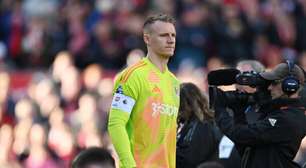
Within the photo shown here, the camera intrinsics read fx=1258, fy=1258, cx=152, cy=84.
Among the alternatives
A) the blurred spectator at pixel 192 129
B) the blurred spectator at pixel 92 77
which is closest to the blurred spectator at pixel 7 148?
the blurred spectator at pixel 92 77

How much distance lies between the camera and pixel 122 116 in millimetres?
9516

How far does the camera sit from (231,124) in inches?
396

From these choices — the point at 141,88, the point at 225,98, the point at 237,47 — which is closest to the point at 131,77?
the point at 141,88

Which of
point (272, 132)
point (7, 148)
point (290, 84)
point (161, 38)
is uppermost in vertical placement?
point (161, 38)

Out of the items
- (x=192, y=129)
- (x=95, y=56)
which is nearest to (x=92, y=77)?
(x=95, y=56)

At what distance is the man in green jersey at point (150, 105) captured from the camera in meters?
9.57

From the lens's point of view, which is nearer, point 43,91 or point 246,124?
point 246,124

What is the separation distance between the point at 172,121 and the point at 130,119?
1.14 ft

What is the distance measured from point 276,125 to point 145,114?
110 cm

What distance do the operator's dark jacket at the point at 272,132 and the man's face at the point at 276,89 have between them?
0.07 m

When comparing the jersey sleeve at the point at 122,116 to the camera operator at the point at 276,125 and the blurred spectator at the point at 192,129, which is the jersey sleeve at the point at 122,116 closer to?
the camera operator at the point at 276,125

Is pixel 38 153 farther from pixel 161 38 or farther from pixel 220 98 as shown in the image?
pixel 161 38

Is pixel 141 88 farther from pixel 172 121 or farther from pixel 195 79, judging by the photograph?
pixel 195 79

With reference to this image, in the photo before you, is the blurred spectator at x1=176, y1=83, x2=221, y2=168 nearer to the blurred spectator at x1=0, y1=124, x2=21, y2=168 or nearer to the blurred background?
the blurred background
